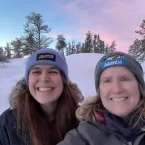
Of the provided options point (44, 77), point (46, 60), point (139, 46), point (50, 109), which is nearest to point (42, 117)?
point (50, 109)

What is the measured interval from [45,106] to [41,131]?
35 cm

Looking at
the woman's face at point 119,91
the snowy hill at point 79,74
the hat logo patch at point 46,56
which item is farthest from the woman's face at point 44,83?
the snowy hill at point 79,74

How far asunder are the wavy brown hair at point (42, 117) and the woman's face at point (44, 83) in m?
0.20

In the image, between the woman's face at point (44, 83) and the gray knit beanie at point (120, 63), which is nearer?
the gray knit beanie at point (120, 63)

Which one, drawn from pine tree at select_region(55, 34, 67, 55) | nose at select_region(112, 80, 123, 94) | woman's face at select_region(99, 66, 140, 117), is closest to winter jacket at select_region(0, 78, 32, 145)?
woman's face at select_region(99, 66, 140, 117)

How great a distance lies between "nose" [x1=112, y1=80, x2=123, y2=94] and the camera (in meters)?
2.33

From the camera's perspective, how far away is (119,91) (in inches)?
91.9

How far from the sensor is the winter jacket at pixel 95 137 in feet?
7.52

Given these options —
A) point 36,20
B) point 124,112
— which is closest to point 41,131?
point 124,112

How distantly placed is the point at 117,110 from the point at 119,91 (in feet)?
0.64

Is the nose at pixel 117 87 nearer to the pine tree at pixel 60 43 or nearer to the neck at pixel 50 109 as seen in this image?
the neck at pixel 50 109

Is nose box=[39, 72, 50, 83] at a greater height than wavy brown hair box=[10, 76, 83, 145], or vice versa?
nose box=[39, 72, 50, 83]

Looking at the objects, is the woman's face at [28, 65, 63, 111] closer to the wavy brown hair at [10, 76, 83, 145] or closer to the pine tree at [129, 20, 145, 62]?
the wavy brown hair at [10, 76, 83, 145]

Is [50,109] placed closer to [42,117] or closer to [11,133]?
[42,117]
